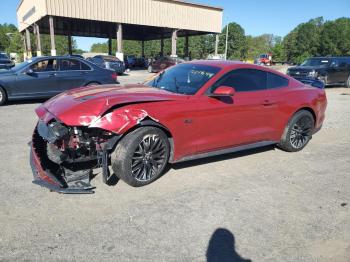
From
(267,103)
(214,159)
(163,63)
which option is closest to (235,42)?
(163,63)

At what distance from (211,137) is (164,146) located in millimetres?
797

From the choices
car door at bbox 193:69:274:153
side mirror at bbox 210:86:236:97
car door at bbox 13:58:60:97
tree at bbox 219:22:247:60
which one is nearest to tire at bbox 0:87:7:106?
car door at bbox 13:58:60:97

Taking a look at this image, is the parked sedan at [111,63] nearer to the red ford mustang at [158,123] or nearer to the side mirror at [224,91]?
the red ford mustang at [158,123]

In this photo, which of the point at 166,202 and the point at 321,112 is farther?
the point at 321,112

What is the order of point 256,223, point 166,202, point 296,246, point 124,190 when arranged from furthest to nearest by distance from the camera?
point 124,190
point 166,202
point 256,223
point 296,246

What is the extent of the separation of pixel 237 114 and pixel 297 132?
1.67 metres

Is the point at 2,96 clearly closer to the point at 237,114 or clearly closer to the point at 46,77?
the point at 46,77

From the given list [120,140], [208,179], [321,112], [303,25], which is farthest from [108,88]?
[303,25]

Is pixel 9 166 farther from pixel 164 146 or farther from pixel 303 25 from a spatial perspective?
pixel 303 25

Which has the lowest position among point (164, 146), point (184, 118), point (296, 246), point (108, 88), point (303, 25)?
point (296, 246)

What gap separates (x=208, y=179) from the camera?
4.50 meters

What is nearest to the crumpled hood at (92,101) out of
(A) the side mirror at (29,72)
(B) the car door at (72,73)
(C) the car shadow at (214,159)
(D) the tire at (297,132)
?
(C) the car shadow at (214,159)

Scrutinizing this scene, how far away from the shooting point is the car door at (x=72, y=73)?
1012cm

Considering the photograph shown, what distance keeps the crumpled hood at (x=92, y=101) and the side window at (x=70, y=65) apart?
5.94 meters
